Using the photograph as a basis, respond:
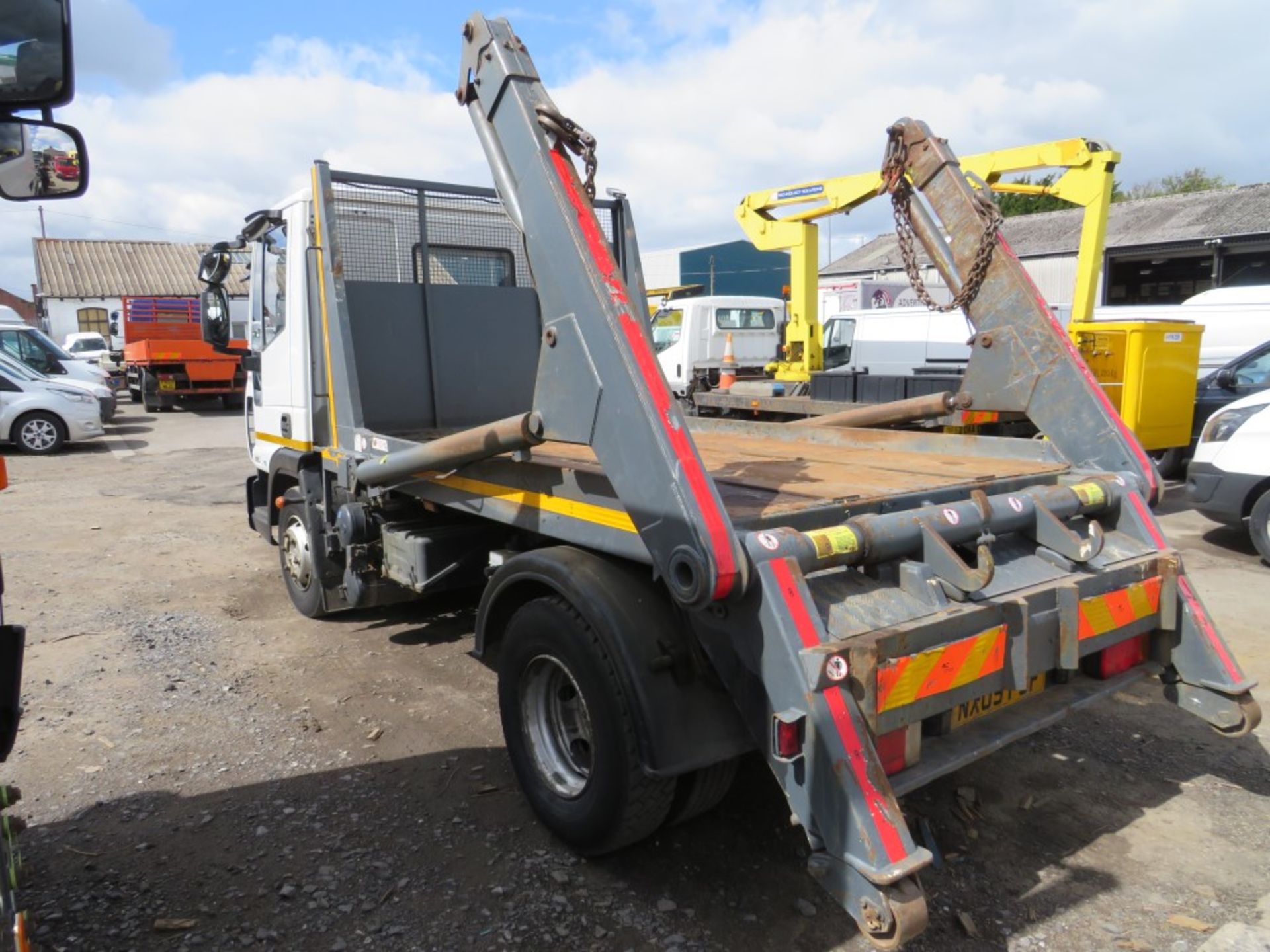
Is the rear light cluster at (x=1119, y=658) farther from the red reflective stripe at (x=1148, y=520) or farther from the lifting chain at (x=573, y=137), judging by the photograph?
the lifting chain at (x=573, y=137)

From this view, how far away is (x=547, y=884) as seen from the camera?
123 inches

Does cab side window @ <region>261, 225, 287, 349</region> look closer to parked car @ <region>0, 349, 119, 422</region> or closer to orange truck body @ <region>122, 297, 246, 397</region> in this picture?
parked car @ <region>0, 349, 119, 422</region>

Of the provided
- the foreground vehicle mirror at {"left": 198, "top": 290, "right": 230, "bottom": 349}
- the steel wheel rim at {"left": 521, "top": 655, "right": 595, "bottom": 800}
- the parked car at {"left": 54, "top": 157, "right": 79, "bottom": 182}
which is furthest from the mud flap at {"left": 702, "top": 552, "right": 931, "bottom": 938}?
the foreground vehicle mirror at {"left": 198, "top": 290, "right": 230, "bottom": 349}

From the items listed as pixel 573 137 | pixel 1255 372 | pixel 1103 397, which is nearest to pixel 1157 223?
pixel 1255 372

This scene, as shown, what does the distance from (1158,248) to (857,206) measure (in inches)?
752

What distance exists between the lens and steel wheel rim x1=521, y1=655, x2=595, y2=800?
11.0 feet

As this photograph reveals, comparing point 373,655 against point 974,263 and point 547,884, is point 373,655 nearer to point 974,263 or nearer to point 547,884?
point 547,884

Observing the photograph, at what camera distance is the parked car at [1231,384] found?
9930 mm

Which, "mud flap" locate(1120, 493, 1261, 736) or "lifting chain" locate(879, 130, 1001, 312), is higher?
"lifting chain" locate(879, 130, 1001, 312)

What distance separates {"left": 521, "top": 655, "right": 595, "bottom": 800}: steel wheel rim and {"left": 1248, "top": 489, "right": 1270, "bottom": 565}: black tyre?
Result: 6490 millimetres

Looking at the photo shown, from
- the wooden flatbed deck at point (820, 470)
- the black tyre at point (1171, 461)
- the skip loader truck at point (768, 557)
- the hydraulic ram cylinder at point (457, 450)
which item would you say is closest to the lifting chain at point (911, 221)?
the skip loader truck at point (768, 557)

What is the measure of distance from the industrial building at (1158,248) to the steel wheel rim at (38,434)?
20.7m

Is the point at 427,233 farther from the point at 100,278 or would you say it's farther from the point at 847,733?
the point at 100,278

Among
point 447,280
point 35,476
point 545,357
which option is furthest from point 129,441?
point 545,357
